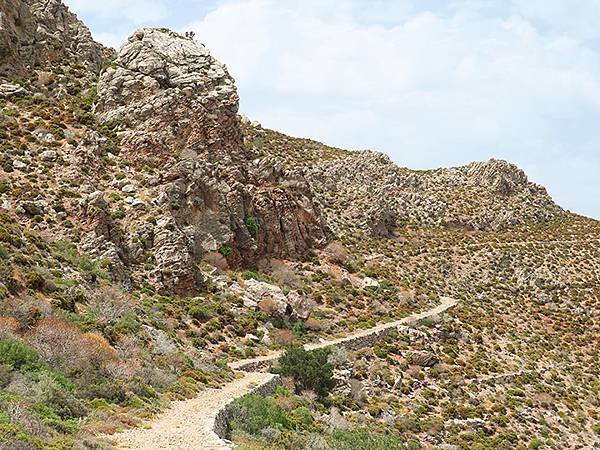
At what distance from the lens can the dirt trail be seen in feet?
51.7

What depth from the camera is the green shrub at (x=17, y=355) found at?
1727 cm

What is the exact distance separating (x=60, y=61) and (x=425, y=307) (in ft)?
138

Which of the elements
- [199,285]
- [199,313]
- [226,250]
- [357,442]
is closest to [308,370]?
[199,313]

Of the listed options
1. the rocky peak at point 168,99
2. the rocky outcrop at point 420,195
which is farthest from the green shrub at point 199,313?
the rocky outcrop at point 420,195

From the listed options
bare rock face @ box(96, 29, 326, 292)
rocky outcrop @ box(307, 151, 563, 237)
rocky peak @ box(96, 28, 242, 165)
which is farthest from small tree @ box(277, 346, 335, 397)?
rocky outcrop @ box(307, 151, 563, 237)

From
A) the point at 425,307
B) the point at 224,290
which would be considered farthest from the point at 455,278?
the point at 224,290

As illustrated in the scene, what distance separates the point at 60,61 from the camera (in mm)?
53250

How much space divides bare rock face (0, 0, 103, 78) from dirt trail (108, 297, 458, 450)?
35.4m

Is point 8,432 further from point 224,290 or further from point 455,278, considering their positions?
point 455,278

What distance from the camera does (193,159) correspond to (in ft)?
157

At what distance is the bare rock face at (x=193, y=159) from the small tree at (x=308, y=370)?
10.2 meters

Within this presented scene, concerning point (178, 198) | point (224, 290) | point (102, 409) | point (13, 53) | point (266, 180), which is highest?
point (13, 53)

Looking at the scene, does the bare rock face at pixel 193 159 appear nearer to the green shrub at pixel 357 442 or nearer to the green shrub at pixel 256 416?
the green shrub at pixel 256 416

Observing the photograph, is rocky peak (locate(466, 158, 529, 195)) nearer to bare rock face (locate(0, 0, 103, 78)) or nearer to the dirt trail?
bare rock face (locate(0, 0, 103, 78))
